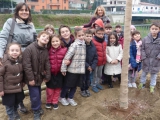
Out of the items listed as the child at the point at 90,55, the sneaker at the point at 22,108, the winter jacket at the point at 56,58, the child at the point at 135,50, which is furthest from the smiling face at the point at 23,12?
the child at the point at 135,50

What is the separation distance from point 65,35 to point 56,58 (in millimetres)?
459

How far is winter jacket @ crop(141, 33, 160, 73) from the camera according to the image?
4.13m

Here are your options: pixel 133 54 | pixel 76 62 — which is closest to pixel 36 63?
pixel 76 62

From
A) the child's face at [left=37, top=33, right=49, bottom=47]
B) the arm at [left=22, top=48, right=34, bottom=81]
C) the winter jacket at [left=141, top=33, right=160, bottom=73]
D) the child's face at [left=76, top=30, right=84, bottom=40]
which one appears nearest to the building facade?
the winter jacket at [left=141, top=33, right=160, bottom=73]

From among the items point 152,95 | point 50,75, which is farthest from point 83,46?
point 152,95

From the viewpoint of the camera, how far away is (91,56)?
3836 millimetres

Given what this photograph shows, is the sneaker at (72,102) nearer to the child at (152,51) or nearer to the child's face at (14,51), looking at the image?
the child's face at (14,51)

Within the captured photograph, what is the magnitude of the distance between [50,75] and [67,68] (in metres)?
0.40

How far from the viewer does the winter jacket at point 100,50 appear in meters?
4.04

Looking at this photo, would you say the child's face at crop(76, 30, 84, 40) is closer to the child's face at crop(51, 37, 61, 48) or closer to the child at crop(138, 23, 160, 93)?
the child's face at crop(51, 37, 61, 48)

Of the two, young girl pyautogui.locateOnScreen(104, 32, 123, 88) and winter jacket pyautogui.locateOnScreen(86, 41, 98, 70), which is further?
young girl pyautogui.locateOnScreen(104, 32, 123, 88)

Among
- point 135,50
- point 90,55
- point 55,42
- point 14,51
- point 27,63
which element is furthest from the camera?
point 135,50

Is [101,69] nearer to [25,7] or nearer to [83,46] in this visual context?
[83,46]

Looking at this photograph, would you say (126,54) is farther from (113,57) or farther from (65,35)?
(65,35)
